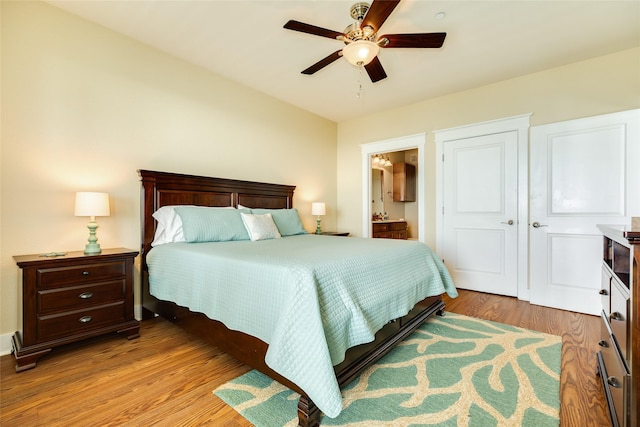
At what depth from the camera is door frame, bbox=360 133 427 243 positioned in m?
4.17

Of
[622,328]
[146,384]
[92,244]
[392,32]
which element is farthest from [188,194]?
[622,328]

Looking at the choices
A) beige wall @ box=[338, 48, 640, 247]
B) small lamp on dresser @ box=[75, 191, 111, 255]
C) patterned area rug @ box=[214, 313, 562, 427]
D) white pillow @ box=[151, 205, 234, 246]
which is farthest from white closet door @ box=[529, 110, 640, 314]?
small lamp on dresser @ box=[75, 191, 111, 255]

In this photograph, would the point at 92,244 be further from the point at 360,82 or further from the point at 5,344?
the point at 360,82

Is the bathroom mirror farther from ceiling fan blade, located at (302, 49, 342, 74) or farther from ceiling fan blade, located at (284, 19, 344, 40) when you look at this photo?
ceiling fan blade, located at (284, 19, 344, 40)

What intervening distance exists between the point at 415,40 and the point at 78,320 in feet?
10.6

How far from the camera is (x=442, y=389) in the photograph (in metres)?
1.63

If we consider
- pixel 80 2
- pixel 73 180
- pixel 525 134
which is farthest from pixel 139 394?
pixel 525 134

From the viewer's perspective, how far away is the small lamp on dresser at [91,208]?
2182 mm

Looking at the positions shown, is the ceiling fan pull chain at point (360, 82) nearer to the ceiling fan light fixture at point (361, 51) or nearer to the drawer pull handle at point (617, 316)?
the ceiling fan light fixture at point (361, 51)

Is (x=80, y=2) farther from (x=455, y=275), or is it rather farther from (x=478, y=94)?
(x=455, y=275)

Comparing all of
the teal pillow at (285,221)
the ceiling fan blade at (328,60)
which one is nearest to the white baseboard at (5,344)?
the teal pillow at (285,221)

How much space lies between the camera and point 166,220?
2.69m

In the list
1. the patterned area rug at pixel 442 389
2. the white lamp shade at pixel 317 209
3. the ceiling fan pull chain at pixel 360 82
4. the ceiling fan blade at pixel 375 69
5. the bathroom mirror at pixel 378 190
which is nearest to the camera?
the patterned area rug at pixel 442 389

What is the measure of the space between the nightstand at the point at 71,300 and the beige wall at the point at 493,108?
3.50 m
